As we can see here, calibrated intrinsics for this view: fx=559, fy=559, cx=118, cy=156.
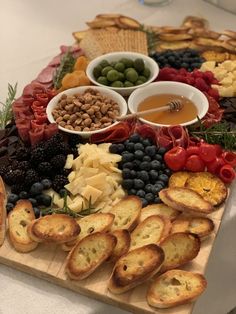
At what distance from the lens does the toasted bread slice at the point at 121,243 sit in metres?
0.97

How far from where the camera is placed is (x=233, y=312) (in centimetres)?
155

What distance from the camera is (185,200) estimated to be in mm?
1062

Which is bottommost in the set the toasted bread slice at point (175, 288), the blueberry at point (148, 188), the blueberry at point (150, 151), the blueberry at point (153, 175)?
the toasted bread slice at point (175, 288)

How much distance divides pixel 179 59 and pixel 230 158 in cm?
43

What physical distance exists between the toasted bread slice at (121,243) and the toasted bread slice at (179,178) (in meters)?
0.18

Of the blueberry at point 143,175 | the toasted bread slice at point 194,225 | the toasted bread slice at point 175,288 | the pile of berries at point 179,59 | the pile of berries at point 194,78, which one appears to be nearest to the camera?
the toasted bread slice at point 175,288

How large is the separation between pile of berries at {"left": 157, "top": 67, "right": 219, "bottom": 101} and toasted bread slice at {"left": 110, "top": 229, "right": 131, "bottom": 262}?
20.7 inches

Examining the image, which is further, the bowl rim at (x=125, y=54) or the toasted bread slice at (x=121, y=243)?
the bowl rim at (x=125, y=54)

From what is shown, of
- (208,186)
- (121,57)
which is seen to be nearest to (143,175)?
(208,186)

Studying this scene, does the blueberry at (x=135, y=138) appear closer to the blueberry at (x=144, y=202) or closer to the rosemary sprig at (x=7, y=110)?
the blueberry at (x=144, y=202)

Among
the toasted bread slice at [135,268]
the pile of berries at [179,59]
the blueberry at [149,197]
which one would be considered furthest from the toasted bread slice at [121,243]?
the pile of berries at [179,59]

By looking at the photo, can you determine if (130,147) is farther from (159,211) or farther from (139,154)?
(159,211)

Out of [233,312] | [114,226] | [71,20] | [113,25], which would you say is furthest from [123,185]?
[71,20]

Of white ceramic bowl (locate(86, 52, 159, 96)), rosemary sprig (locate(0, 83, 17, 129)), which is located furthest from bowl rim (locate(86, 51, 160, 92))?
rosemary sprig (locate(0, 83, 17, 129))
